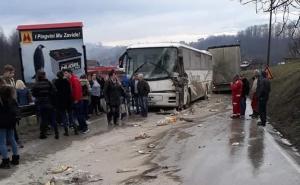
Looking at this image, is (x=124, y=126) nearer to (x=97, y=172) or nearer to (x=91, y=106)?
(x=91, y=106)

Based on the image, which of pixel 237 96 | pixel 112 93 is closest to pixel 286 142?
pixel 237 96

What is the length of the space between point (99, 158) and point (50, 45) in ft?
28.0

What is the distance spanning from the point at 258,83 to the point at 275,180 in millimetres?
10256

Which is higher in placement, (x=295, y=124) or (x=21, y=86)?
(x=21, y=86)

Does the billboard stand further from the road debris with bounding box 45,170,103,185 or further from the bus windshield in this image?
the road debris with bounding box 45,170,103,185

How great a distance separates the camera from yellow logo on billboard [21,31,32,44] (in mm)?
20484

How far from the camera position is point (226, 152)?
1283cm

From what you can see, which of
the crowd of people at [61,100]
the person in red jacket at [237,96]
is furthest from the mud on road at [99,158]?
the person in red jacket at [237,96]

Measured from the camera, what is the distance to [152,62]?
25.8 meters

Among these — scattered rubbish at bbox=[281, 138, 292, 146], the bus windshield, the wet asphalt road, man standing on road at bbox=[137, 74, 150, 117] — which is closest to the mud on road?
the wet asphalt road

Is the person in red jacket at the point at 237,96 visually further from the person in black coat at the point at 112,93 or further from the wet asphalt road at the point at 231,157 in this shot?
the person in black coat at the point at 112,93

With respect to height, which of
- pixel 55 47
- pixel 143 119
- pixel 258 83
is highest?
pixel 55 47

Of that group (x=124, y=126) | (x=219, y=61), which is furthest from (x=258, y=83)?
(x=219, y=61)

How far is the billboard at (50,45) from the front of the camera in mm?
20438
